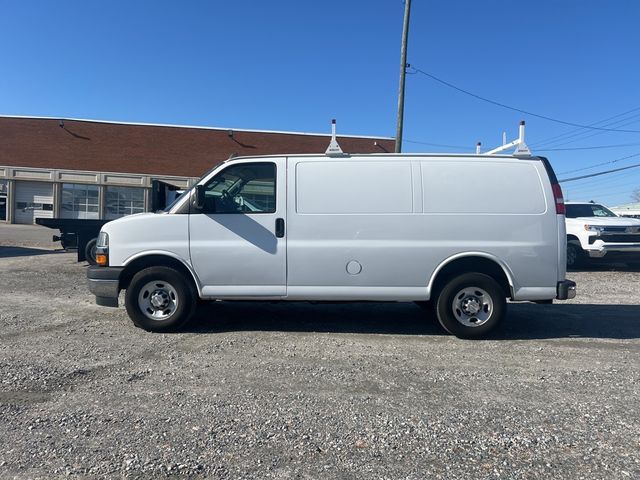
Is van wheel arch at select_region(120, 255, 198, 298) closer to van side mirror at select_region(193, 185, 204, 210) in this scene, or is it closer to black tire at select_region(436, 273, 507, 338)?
van side mirror at select_region(193, 185, 204, 210)

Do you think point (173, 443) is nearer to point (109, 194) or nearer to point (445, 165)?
point (445, 165)

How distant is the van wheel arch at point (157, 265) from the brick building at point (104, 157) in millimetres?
29877

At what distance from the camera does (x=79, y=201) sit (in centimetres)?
3550

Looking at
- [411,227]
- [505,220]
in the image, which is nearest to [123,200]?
[411,227]

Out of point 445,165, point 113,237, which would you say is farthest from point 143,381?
point 445,165

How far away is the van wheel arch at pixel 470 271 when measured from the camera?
5863 mm

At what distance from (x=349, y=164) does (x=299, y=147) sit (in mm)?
30707

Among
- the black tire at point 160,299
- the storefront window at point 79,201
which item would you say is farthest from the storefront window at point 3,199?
the black tire at point 160,299

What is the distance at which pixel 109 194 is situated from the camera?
3547 cm

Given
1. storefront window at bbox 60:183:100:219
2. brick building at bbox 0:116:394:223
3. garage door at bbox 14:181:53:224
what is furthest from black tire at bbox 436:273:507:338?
garage door at bbox 14:181:53:224

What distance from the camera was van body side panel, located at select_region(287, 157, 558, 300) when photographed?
5.76 meters

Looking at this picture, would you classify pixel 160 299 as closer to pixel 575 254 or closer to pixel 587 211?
pixel 575 254

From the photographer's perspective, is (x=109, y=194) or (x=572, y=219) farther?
(x=109, y=194)

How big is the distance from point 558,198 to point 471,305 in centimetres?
171
